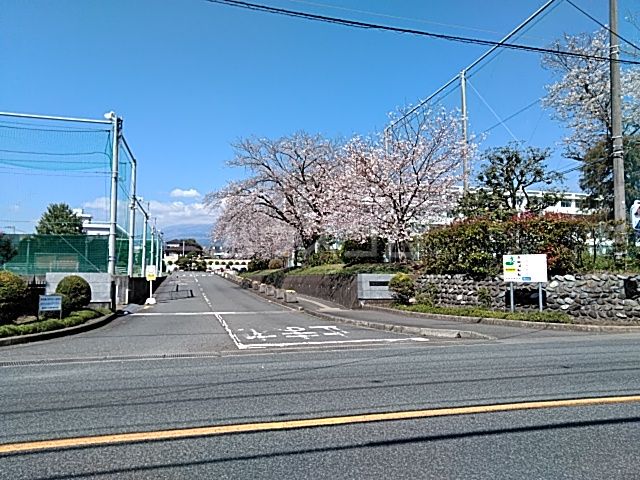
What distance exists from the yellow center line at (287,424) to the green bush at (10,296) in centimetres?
946

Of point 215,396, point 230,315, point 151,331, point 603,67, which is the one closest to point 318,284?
point 230,315

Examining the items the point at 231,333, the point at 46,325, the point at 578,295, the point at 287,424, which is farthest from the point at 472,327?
the point at 46,325

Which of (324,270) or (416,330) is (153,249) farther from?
(416,330)

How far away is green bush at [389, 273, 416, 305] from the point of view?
798 inches

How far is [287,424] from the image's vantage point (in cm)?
508

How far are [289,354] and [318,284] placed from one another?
66.1 ft

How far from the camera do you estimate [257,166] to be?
37.1m

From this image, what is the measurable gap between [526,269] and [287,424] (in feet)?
39.0

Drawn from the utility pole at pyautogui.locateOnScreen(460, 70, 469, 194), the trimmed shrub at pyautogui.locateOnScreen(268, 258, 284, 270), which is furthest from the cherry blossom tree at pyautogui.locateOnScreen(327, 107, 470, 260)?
the trimmed shrub at pyautogui.locateOnScreen(268, 258, 284, 270)

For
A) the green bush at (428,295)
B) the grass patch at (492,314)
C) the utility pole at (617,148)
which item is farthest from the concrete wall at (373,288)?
the utility pole at (617,148)

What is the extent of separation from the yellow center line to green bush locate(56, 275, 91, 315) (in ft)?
39.3

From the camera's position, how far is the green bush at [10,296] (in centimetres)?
1266

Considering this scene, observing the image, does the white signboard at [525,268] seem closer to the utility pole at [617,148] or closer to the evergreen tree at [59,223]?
the utility pole at [617,148]

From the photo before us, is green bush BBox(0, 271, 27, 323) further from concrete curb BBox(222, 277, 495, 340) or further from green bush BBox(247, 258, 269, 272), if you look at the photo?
green bush BBox(247, 258, 269, 272)
